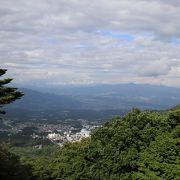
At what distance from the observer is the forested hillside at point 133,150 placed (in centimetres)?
3133

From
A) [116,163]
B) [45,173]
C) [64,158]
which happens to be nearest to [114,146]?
[116,163]

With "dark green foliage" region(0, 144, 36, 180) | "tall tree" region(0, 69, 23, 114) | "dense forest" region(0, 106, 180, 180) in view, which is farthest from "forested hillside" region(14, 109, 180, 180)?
"tall tree" region(0, 69, 23, 114)

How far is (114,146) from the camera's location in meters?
36.7

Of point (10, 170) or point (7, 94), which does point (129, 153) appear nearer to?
point (10, 170)

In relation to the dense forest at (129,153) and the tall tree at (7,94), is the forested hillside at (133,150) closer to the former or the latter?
the dense forest at (129,153)

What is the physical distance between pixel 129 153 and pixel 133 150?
0.47 m

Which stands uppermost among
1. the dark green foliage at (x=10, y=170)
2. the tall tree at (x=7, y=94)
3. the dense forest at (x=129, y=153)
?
the tall tree at (x=7, y=94)

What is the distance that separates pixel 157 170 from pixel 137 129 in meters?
6.08

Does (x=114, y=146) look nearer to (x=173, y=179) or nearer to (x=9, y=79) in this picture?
(x=173, y=179)

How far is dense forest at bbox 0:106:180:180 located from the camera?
31.4m

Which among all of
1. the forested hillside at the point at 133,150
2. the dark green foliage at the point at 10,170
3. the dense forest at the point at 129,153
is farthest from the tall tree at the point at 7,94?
the forested hillside at the point at 133,150

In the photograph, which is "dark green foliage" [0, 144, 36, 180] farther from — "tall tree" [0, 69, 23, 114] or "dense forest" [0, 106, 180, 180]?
"tall tree" [0, 69, 23, 114]

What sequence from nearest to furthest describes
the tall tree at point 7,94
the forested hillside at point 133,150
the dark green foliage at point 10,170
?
the tall tree at point 7,94 → the forested hillside at point 133,150 → the dark green foliage at point 10,170

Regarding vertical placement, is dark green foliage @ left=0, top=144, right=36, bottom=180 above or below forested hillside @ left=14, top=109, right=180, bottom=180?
below
